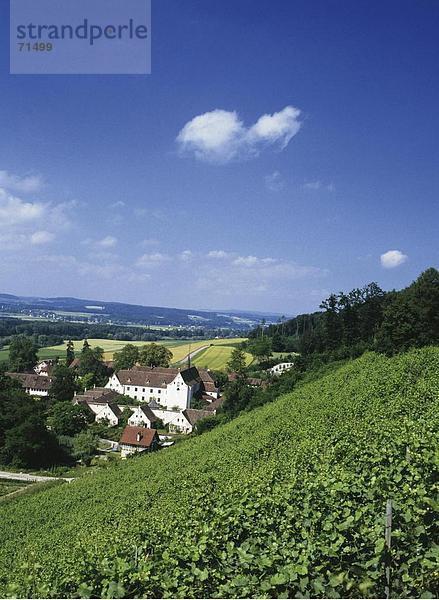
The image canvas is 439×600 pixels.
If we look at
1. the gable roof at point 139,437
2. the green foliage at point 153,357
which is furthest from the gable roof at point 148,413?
the green foliage at point 153,357

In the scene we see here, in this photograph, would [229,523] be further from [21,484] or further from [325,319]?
[325,319]

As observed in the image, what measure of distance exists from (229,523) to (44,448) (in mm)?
45438

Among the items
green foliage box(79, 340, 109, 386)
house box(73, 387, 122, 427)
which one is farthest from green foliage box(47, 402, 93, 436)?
green foliage box(79, 340, 109, 386)

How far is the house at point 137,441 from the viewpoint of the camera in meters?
49.9

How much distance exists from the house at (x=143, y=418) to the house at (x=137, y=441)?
12.2m

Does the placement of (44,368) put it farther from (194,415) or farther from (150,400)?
(194,415)

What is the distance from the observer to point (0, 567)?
16.8 metres

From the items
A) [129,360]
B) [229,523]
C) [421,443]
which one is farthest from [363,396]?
[129,360]

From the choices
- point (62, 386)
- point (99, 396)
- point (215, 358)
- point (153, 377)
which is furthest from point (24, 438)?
point (215, 358)

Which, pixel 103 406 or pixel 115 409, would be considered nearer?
pixel 115 409

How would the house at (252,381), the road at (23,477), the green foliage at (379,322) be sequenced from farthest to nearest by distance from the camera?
1. the house at (252,381)
2. the road at (23,477)
3. the green foliage at (379,322)

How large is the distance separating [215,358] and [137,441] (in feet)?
213

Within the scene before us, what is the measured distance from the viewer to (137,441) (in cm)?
5031

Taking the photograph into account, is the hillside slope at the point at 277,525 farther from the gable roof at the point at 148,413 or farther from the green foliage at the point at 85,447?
the gable roof at the point at 148,413
